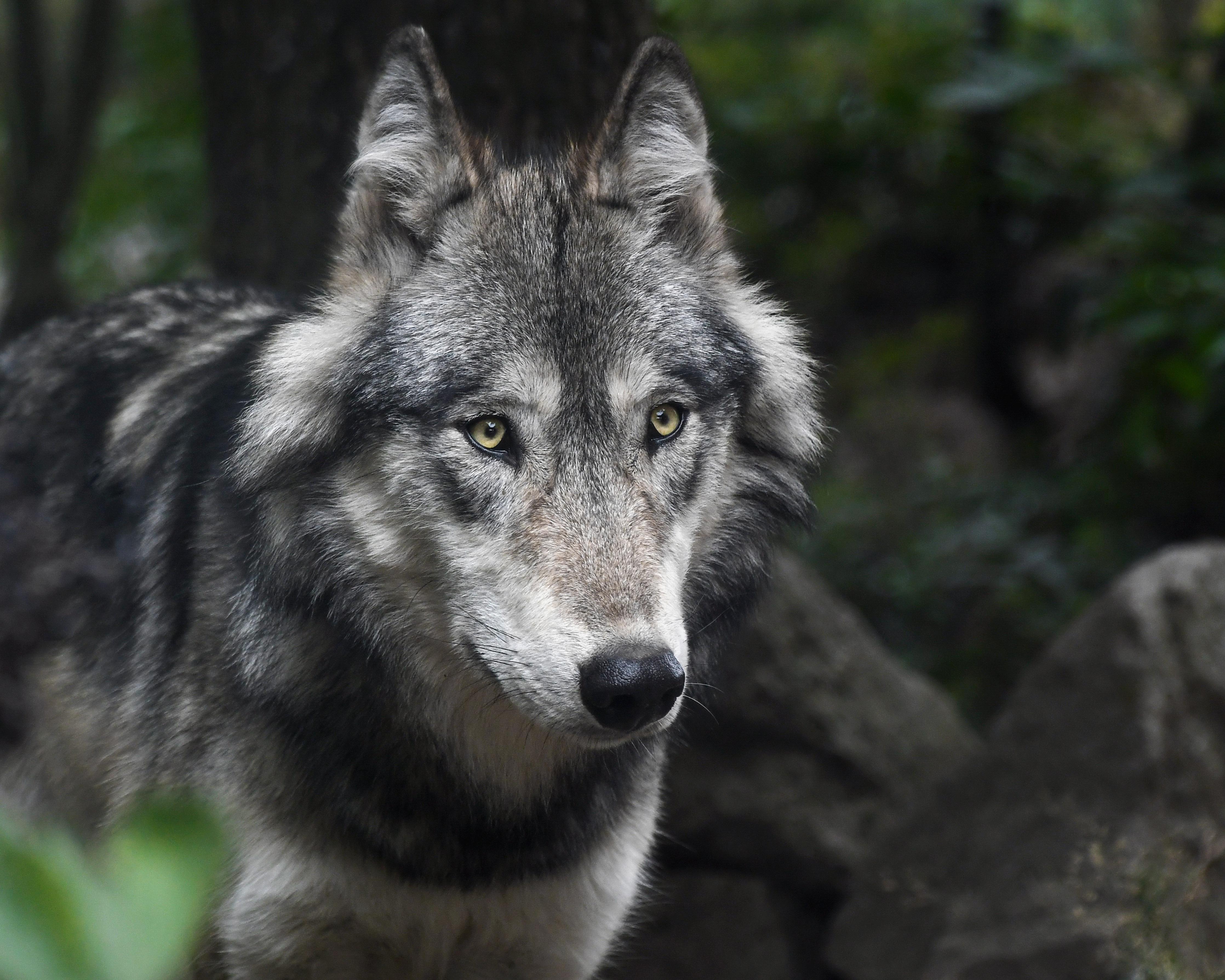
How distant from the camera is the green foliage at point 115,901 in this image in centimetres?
65

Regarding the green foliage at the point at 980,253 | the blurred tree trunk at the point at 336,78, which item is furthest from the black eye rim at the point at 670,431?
the green foliage at the point at 980,253

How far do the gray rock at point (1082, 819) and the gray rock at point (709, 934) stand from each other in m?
0.27

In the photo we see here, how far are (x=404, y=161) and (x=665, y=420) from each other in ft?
3.02

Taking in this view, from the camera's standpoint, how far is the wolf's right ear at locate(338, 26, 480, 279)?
118 inches

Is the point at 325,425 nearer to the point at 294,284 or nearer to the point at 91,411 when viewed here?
the point at 91,411

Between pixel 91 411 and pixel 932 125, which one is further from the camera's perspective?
pixel 932 125

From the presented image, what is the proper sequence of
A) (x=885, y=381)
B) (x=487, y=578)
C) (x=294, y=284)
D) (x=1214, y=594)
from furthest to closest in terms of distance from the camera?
(x=885, y=381) → (x=294, y=284) → (x=1214, y=594) → (x=487, y=578)

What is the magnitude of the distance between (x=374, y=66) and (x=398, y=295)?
6.75 ft

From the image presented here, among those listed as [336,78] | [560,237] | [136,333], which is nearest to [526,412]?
[560,237]

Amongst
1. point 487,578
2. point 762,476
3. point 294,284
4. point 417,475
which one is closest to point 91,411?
point 294,284

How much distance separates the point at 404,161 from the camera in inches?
121

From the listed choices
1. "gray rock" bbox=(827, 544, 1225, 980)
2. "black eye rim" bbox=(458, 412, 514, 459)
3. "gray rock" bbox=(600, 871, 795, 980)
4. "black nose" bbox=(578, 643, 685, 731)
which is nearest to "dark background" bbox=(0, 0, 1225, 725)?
"gray rock" bbox=(827, 544, 1225, 980)

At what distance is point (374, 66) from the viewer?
15.4 feet

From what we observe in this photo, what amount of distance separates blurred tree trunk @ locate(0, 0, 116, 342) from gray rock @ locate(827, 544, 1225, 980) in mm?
5762
